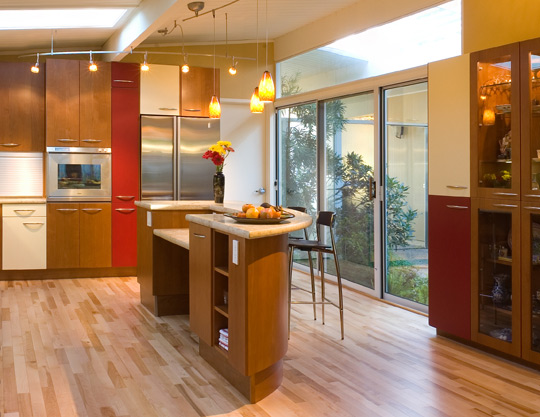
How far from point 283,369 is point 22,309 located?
289 cm

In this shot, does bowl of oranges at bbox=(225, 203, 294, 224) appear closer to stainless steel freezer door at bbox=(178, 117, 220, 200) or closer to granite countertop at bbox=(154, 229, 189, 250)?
granite countertop at bbox=(154, 229, 189, 250)

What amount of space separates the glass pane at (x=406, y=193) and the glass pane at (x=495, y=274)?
49.3 inches

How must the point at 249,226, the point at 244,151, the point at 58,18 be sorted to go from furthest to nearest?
1. the point at 244,151
2. the point at 58,18
3. the point at 249,226

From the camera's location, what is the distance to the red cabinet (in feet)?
25.0

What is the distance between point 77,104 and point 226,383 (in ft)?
15.3

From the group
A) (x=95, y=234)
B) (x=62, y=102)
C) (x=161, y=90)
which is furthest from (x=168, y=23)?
(x=95, y=234)

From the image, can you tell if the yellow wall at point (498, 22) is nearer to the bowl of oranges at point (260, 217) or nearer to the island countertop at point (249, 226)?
the island countertop at point (249, 226)

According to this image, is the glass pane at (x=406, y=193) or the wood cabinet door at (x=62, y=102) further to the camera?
the wood cabinet door at (x=62, y=102)

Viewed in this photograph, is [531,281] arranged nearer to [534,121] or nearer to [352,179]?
[534,121]

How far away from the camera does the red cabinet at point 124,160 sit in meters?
7.61

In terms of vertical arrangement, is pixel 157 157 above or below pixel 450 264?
above

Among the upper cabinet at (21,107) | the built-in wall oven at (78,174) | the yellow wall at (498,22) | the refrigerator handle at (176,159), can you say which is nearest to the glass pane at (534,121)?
the yellow wall at (498,22)

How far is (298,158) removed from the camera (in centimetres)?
810

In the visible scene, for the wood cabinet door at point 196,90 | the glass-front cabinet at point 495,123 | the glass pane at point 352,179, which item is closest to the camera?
the glass-front cabinet at point 495,123
